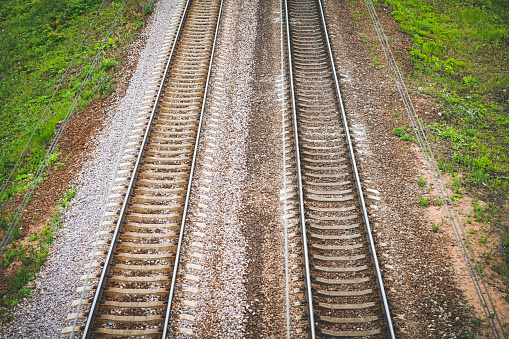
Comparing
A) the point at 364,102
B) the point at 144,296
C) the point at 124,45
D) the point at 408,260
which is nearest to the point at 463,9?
the point at 364,102

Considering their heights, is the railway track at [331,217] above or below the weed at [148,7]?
below

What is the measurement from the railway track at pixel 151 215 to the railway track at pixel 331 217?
2887mm

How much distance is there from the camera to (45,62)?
43.8 feet

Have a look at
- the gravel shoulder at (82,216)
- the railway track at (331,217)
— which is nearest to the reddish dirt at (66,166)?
the gravel shoulder at (82,216)

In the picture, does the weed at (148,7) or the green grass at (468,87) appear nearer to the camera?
the green grass at (468,87)

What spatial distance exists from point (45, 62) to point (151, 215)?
33.1 feet

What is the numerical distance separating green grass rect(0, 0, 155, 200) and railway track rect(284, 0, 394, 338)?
6979 millimetres

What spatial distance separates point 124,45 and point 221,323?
37.9 ft

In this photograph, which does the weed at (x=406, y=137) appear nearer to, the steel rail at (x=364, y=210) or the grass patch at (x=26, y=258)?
the steel rail at (x=364, y=210)

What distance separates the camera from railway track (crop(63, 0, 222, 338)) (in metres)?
6.05

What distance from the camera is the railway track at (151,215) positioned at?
6047 millimetres

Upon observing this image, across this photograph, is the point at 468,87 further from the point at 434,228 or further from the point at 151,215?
the point at 151,215

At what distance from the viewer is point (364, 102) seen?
10.6m

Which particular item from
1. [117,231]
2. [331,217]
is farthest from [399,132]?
[117,231]
